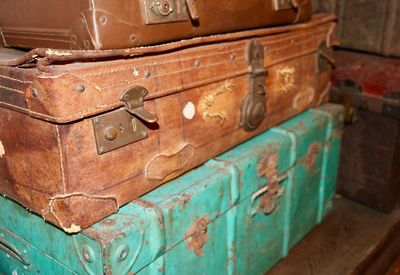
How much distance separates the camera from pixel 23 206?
1099mm

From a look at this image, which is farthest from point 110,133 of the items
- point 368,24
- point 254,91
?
point 368,24

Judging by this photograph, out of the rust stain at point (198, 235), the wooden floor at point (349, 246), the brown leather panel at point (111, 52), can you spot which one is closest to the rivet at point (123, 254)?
the rust stain at point (198, 235)

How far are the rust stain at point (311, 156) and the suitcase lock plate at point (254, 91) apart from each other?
0.32 meters

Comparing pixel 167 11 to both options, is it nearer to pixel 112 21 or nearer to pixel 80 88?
pixel 112 21

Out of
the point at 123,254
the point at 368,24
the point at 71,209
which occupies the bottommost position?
the point at 123,254

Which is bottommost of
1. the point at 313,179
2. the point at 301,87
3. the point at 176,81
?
the point at 313,179

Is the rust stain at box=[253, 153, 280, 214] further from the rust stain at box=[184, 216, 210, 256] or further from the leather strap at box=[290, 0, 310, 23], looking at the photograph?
the leather strap at box=[290, 0, 310, 23]

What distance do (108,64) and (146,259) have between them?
0.47 meters

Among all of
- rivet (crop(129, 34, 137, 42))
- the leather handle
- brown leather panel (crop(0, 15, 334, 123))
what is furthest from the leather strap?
the leather handle

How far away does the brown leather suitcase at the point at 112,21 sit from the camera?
0.95 metres

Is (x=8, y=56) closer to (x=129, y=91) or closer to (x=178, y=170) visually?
(x=129, y=91)

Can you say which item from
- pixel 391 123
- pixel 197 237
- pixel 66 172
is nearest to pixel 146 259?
pixel 197 237

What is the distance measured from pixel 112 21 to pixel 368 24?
1.28 meters

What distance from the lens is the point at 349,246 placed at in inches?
68.1
